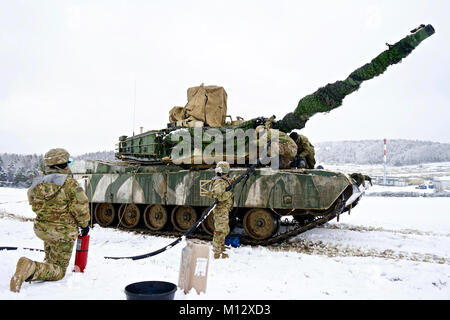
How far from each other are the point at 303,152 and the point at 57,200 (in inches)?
257

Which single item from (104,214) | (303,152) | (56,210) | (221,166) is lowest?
(104,214)

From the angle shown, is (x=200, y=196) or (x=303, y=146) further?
(x=303, y=146)

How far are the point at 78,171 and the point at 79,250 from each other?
25.1ft

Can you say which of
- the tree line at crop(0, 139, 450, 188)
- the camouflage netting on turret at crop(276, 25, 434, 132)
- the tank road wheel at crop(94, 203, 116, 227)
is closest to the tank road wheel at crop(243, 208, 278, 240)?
the camouflage netting on turret at crop(276, 25, 434, 132)

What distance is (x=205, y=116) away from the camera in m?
10.3

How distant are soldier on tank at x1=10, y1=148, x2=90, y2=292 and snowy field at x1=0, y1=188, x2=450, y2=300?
0.35 metres

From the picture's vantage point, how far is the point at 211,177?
886 centimetres

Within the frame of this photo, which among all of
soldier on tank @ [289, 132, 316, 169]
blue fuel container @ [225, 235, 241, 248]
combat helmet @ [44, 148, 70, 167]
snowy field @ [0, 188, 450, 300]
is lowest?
snowy field @ [0, 188, 450, 300]

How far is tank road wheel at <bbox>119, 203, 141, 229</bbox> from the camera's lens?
427 inches

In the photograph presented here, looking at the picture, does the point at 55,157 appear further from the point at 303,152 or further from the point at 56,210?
the point at 303,152

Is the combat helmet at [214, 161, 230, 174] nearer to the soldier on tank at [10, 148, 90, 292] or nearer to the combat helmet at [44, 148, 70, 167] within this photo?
the soldier on tank at [10, 148, 90, 292]

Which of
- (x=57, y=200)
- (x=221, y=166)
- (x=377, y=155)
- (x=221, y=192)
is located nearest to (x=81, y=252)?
(x=57, y=200)
